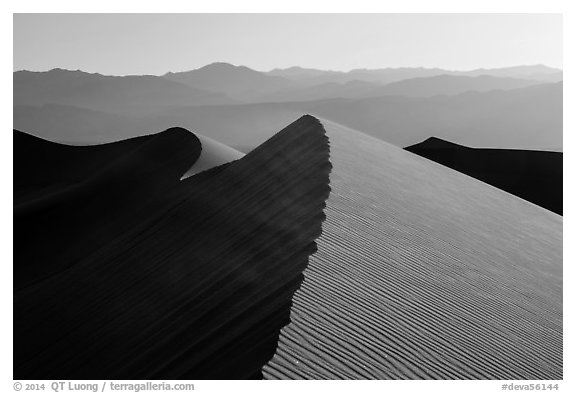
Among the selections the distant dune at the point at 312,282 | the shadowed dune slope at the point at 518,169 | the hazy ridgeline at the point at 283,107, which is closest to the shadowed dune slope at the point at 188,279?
the distant dune at the point at 312,282

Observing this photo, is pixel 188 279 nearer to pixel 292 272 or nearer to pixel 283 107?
pixel 292 272

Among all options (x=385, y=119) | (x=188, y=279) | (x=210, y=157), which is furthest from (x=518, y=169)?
(x=385, y=119)

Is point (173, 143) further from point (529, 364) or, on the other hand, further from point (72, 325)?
point (529, 364)

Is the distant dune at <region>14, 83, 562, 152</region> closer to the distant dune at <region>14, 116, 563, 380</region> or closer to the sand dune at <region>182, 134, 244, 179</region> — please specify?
the sand dune at <region>182, 134, 244, 179</region>

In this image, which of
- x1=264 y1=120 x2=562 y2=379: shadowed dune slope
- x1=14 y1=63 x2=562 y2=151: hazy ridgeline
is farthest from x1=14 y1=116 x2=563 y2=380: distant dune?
x1=14 y1=63 x2=562 y2=151: hazy ridgeline

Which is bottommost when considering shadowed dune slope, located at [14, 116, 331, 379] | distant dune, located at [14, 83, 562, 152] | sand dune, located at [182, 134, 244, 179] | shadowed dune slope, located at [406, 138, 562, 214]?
distant dune, located at [14, 83, 562, 152]

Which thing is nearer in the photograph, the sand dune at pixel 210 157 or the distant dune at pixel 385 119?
the sand dune at pixel 210 157

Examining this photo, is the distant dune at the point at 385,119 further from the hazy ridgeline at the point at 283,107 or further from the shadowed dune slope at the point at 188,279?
the shadowed dune slope at the point at 188,279
